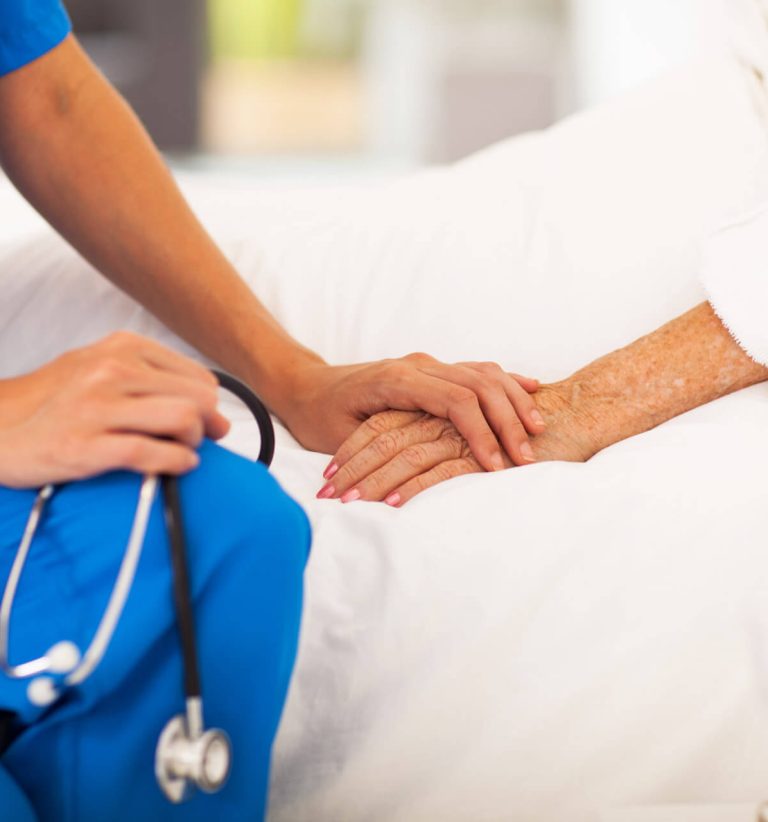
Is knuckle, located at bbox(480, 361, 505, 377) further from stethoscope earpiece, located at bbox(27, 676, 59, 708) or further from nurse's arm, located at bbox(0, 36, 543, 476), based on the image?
stethoscope earpiece, located at bbox(27, 676, 59, 708)

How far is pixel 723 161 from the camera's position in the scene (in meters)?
1.14

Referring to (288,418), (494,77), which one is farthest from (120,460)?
(494,77)

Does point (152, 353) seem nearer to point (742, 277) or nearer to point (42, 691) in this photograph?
point (42, 691)

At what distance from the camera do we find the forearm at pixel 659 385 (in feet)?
3.07

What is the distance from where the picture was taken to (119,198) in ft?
3.57

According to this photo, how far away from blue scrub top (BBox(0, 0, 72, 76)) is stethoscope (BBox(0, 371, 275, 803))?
659mm

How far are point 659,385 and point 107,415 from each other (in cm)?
55

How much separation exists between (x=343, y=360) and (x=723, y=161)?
1.45ft

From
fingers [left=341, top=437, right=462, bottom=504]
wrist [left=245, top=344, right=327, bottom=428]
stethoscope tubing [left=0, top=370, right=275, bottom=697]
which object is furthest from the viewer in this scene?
wrist [left=245, top=344, right=327, bottom=428]

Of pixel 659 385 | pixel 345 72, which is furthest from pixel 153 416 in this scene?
pixel 345 72

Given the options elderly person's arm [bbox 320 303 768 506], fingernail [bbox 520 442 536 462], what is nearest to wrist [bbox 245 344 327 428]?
elderly person's arm [bbox 320 303 768 506]

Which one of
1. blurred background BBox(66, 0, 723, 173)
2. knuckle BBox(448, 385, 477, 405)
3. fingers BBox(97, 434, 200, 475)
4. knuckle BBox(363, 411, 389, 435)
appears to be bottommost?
blurred background BBox(66, 0, 723, 173)

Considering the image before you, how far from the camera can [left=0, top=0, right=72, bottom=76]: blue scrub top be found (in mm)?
1030

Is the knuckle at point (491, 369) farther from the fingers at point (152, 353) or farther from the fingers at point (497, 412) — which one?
the fingers at point (152, 353)
